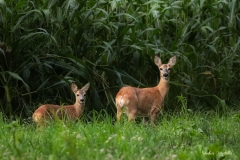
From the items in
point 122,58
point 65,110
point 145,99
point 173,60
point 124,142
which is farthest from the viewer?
point 122,58

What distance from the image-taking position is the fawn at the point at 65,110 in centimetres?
759

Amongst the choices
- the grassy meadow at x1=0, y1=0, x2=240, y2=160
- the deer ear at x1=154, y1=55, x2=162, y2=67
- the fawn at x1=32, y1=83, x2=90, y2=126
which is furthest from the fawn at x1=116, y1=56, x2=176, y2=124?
the fawn at x1=32, y1=83, x2=90, y2=126

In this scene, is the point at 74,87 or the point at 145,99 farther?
the point at 145,99

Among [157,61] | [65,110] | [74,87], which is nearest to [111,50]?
[157,61]

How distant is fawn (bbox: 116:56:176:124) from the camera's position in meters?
8.20

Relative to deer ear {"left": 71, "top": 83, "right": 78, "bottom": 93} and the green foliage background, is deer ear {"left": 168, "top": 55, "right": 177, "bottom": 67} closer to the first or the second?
the green foliage background

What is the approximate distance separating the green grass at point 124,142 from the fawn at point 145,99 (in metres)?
1.01

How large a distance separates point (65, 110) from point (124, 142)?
8.45 ft

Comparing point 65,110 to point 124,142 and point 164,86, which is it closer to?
point 164,86

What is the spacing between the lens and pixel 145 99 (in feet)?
28.2

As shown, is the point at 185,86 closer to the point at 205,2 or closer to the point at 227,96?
the point at 227,96

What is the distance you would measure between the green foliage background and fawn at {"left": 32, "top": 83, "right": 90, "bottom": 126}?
0.21 m

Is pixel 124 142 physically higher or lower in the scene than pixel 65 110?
higher

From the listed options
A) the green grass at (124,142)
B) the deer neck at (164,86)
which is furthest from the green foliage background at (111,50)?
the green grass at (124,142)
